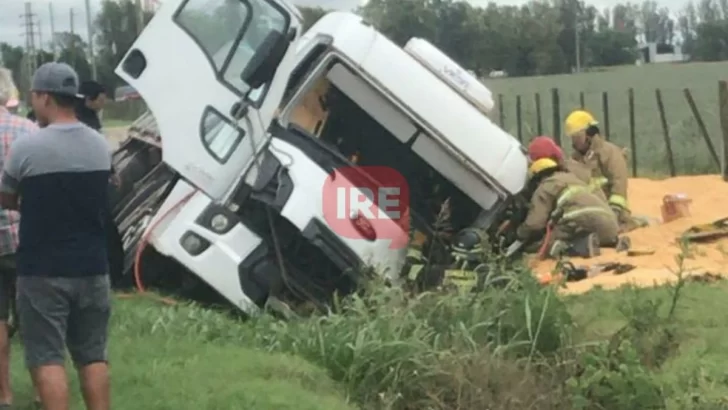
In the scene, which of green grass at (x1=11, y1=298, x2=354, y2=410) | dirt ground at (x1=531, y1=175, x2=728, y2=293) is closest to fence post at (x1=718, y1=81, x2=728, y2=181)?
dirt ground at (x1=531, y1=175, x2=728, y2=293)

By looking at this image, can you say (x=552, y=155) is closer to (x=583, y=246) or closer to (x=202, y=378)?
(x=583, y=246)

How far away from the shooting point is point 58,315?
517 cm

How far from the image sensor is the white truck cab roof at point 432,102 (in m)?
9.35

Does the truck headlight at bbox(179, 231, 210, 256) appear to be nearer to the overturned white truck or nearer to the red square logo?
the overturned white truck

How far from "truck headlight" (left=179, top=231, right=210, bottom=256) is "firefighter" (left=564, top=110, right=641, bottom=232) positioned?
4.65m

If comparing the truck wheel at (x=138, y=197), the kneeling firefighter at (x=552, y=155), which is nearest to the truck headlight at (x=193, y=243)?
the truck wheel at (x=138, y=197)

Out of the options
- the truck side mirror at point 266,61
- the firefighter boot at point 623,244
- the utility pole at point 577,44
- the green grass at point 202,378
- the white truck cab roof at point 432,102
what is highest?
the truck side mirror at point 266,61

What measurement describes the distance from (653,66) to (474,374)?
1963 inches

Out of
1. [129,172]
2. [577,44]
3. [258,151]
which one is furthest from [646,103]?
[258,151]

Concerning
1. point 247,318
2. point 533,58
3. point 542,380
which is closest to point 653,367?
point 542,380

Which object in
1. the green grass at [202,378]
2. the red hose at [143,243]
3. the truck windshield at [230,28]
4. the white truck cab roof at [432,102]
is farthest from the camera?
the white truck cab roof at [432,102]

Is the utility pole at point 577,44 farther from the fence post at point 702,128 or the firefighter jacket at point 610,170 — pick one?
the firefighter jacket at point 610,170

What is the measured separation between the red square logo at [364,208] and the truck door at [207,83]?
637mm

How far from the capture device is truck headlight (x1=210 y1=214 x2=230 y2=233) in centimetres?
854
